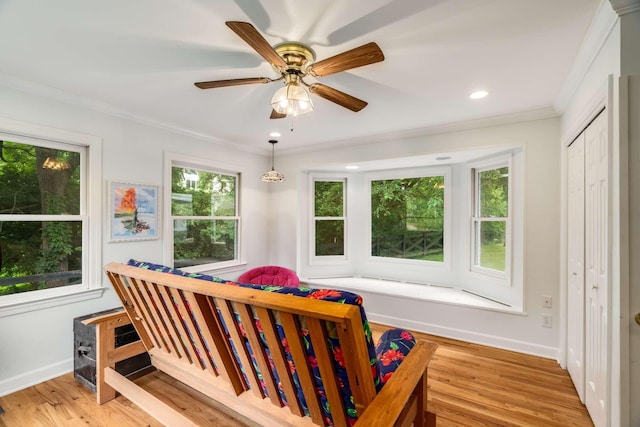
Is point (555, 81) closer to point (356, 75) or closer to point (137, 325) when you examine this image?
point (356, 75)

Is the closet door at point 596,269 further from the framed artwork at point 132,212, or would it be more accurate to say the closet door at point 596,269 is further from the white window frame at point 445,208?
the framed artwork at point 132,212

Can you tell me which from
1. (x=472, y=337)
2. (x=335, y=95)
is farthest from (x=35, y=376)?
(x=472, y=337)

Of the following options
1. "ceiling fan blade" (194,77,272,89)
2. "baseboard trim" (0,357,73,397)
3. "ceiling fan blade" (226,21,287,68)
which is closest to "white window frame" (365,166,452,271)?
"ceiling fan blade" (194,77,272,89)

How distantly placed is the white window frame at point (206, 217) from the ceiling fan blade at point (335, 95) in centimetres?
214

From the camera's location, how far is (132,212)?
9.77ft

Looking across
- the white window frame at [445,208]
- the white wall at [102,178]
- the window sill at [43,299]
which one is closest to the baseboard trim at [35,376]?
the white wall at [102,178]

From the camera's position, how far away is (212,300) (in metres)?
1.34

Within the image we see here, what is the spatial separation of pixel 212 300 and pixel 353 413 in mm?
764

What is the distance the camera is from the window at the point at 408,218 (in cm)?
405

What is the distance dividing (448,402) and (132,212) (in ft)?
10.8

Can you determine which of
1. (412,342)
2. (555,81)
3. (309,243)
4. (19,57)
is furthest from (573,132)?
(19,57)

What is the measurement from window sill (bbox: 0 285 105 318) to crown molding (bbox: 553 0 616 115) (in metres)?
4.03

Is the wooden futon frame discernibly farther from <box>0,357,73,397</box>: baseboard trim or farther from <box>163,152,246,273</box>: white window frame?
<box>163,152,246,273</box>: white window frame

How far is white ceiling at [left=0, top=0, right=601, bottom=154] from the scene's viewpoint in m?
1.44
